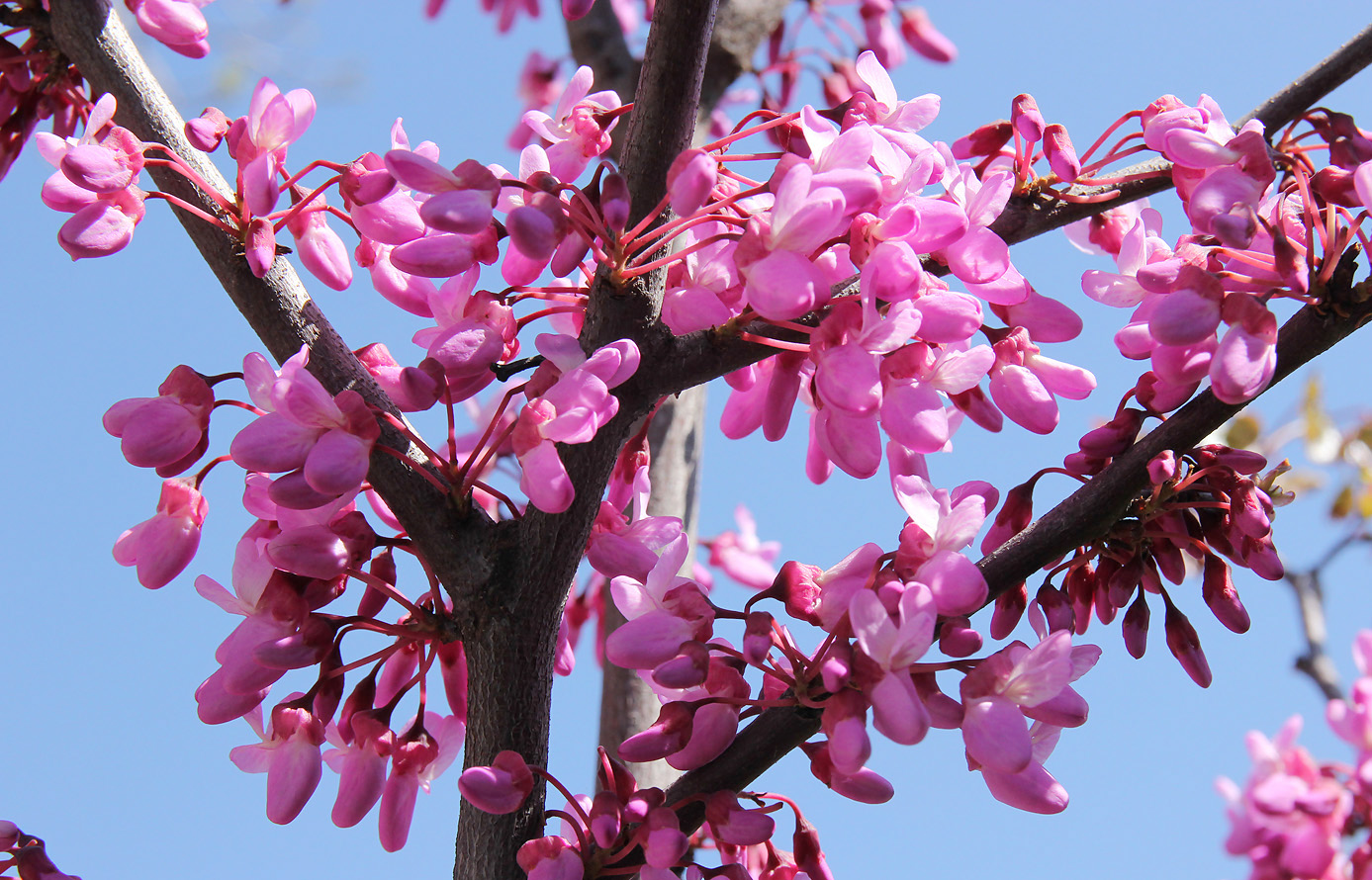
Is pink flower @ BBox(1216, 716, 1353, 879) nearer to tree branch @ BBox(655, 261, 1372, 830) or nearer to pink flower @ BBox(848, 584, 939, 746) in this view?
tree branch @ BBox(655, 261, 1372, 830)

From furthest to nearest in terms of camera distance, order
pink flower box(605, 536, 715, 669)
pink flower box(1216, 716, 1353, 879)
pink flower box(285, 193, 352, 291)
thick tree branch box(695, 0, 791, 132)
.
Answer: thick tree branch box(695, 0, 791, 132) → pink flower box(1216, 716, 1353, 879) → pink flower box(285, 193, 352, 291) → pink flower box(605, 536, 715, 669)

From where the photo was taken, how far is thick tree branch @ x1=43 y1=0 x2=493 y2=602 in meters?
0.95

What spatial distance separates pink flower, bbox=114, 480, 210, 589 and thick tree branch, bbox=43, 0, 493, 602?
6.5 inches

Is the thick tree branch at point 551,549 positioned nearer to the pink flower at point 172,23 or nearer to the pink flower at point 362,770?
the pink flower at point 362,770

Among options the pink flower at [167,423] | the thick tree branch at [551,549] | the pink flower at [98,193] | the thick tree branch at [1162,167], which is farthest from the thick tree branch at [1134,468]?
the pink flower at [98,193]

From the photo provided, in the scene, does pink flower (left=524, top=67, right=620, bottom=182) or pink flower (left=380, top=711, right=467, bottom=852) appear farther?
pink flower (left=524, top=67, right=620, bottom=182)

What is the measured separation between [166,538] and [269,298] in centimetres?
25

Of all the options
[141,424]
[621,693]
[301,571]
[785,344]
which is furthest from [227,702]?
[621,693]

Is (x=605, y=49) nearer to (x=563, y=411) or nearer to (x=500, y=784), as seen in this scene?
(x=563, y=411)

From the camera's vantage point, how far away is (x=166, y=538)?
38.8 inches

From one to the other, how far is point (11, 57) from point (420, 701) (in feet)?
2.81

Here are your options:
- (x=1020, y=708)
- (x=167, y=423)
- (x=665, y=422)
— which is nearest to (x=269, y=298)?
(x=167, y=423)

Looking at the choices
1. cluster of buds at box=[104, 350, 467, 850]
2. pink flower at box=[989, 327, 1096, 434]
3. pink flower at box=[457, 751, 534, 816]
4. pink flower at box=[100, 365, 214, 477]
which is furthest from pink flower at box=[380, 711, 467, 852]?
pink flower at box=[989, 327, 1096, 434]

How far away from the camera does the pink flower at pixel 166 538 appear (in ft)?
3.22
